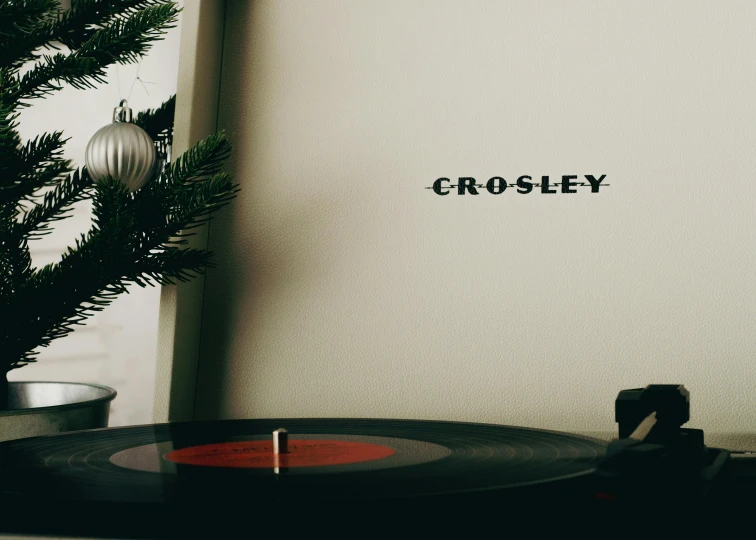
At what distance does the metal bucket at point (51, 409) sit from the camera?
28.5 inches

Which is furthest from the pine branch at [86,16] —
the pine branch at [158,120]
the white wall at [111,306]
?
the white wall at [111,306]

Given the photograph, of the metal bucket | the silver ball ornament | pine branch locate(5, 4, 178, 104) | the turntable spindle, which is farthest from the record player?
pine branch locate(5, 4, 178, 104)

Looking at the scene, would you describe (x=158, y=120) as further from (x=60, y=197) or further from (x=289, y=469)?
(x=289, y=469)

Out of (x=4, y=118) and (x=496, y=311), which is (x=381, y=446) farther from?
(x=4, y=118)

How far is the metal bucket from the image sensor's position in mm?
725

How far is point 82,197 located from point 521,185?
0.55 meters

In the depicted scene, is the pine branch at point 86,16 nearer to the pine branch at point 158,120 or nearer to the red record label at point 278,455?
the pine branch at point 158,120

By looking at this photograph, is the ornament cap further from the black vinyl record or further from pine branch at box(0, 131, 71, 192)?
the black vinyl record

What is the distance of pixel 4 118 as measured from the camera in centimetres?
83

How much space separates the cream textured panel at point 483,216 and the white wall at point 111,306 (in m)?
0.42

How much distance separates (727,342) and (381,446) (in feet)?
1.29

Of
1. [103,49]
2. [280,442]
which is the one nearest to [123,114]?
[103,49]

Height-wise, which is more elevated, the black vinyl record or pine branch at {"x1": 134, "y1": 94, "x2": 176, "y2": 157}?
pine branch at {"x1": 134, "y1": 94, "x2": 176, "y2": 157}

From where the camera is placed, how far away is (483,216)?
866 mm
